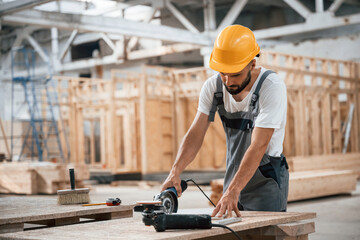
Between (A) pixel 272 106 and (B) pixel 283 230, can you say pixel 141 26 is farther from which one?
(B) pixel 283 230

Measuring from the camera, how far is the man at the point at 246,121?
3090 millimetres

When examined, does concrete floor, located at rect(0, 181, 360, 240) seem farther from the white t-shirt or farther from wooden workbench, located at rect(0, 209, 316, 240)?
wooden workbench, located at rect(0, 209, 316, 240)

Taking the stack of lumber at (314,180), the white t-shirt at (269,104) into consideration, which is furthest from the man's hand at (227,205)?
the stack of lumber at (314,180)

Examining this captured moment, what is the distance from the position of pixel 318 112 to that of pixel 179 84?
4.02 m

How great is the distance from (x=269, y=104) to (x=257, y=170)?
44 cm

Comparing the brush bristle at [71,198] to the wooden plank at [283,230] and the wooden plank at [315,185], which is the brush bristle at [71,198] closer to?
the wooden plank at [283,230]

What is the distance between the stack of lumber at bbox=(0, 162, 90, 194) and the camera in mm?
13023

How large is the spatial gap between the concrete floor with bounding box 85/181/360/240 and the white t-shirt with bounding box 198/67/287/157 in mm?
3625

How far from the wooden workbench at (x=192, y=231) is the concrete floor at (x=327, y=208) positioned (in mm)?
3816

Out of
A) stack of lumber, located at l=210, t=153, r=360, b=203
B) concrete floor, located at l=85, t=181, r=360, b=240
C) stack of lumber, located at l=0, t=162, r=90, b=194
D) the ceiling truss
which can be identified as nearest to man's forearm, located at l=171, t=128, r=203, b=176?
concrete floor, located at l=85, t=181, r=360, b=240

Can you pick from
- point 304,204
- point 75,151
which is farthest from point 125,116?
point 304,204

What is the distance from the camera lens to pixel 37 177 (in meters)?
13.3

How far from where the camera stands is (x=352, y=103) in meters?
16.2

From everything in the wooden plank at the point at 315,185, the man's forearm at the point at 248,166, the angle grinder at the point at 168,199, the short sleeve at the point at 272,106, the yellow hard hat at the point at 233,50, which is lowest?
the wooden plank at the point at 315,185
